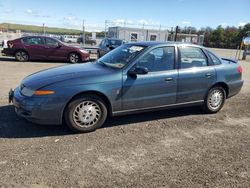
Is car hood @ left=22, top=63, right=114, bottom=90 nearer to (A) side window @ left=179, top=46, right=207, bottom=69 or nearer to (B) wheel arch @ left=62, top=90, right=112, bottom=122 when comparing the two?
(B) wheel arch @ left=62, top=90, right=112, bottom=122

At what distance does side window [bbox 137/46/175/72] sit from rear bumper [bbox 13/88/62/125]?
171 cm

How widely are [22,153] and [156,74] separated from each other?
2.69m

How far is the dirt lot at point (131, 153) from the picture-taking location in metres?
3.40

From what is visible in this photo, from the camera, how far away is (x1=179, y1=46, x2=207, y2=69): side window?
18.4ft

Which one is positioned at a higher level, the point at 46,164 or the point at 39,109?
the point at 39,109

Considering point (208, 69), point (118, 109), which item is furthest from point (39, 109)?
point (208, 69)

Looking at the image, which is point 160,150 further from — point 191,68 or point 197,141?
point 191,68

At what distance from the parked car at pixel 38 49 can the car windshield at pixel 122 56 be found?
384 inches

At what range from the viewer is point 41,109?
A: 4.42 metres

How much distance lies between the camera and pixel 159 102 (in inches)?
211

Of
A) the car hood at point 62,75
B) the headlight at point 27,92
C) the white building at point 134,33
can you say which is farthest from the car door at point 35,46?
the white building at point 134,33

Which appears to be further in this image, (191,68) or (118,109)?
(191,68)

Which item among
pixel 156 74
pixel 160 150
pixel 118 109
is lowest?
pixel 160 150

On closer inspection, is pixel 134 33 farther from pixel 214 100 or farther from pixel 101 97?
pixel 101 97
